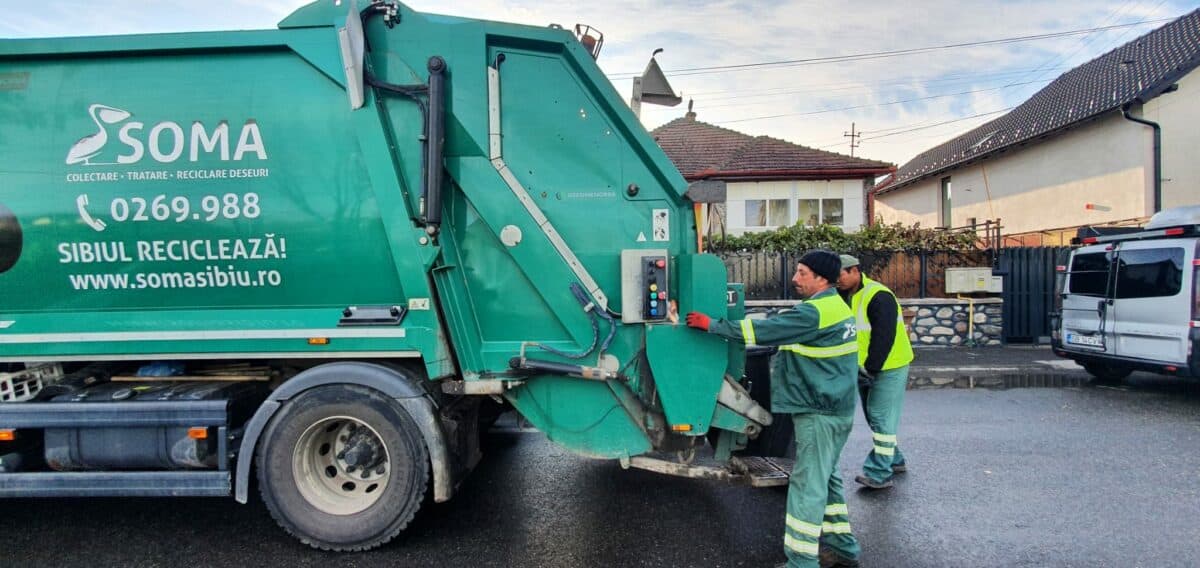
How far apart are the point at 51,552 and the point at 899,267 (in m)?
11.7

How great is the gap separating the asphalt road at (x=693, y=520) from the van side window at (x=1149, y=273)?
233 cm

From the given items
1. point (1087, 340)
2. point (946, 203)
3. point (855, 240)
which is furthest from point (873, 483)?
point (946, 203)

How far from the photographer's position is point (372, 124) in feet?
10.9

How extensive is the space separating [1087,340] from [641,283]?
7.26m

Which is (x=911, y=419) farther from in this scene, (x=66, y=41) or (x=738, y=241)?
(x=66, y=41)

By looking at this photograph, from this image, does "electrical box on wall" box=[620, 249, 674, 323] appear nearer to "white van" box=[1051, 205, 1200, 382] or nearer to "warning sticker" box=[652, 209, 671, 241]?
"warning sticker" box=[652, 209, 671, 241]

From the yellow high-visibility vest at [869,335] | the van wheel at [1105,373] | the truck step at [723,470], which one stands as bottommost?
the van wheel at [1105,373]

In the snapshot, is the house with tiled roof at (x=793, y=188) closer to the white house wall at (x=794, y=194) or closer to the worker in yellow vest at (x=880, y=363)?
the white house wall at (x=794, y=194)

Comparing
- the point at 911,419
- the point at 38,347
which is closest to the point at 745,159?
the point at 911,419

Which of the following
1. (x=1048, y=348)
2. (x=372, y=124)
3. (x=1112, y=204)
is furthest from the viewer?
(x=1112, y=204)

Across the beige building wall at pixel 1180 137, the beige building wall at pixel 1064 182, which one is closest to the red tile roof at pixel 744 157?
the beige building wall at pixel 1064 182

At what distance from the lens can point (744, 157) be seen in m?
18.7

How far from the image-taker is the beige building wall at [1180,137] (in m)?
14.8

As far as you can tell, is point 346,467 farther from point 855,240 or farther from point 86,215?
point 855,240
